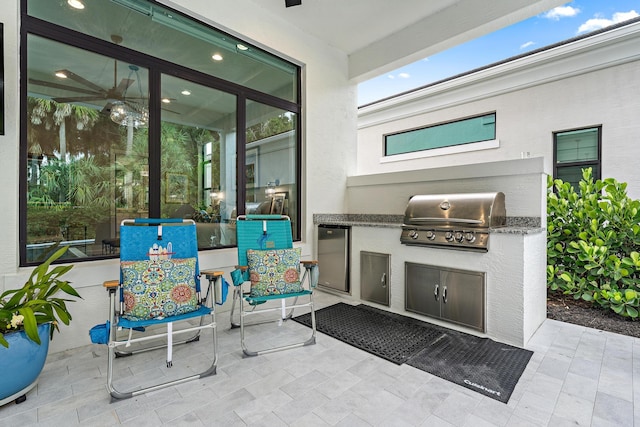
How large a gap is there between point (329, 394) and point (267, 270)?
1195mm

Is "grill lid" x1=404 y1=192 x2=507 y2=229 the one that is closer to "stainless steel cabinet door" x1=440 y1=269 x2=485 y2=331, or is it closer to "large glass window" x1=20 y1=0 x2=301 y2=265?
"stainless steel cabinet door" x1=440 y1=269 x2=485 y2=331

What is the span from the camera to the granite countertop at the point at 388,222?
2.86 m

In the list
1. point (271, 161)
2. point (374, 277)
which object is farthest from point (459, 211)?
point (271, 161)

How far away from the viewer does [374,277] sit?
3.85 meters

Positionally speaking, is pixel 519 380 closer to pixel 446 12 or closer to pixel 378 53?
pixel 446 12

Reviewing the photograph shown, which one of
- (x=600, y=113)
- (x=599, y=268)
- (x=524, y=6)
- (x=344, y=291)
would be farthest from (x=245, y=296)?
(x=600, y=113)

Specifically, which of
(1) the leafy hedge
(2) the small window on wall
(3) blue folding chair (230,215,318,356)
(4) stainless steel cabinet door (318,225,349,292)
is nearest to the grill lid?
(4) stainless steel cabinet door (318,225,349,292)

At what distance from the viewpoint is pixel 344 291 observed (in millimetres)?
4168

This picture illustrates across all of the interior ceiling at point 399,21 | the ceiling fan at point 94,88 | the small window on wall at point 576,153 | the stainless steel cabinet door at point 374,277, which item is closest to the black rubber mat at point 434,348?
the stainless steel cabinet door at point 374,277

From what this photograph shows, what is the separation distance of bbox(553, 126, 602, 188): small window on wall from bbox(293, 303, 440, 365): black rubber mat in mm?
4060

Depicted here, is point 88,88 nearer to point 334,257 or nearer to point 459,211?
point 334,257

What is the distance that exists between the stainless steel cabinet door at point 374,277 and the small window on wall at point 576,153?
383 centimetres

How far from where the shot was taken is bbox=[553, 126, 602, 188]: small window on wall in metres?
4.84

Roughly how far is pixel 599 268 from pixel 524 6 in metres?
3.02
